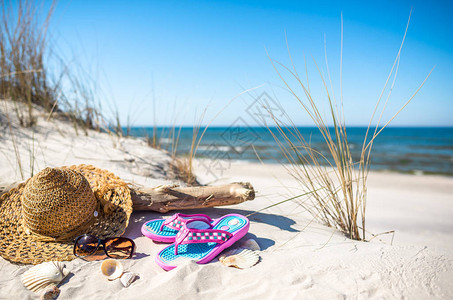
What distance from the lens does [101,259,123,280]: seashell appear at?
1168mm

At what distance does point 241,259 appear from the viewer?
1.27 metres

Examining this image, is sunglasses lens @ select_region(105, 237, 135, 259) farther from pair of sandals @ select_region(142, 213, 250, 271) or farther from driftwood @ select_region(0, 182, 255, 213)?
driftwood @ select_region(0, 182, 255, 213)

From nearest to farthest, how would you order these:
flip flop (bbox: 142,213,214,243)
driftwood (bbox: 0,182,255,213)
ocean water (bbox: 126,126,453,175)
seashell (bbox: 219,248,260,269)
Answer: seashell (bbox: 219,248,260,269) < flip flop (bbox: 142,213,214,243) < driftwood (bbox: 0,182,255,213) < ocean water (bbox: 126,126,453,175)

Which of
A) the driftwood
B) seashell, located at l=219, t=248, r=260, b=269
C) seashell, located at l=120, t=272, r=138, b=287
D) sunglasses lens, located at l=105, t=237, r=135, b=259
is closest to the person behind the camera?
seashell, located at l=120, t=272, r=138, b=287

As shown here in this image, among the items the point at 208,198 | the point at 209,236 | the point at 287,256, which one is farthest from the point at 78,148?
the point at 287,256

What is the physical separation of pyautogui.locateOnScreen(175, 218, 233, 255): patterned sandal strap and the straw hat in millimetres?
412

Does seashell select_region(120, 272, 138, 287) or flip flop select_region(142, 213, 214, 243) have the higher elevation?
flip flop select_region(142, 213, 214, 243)

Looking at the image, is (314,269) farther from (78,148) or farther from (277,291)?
(78,148)

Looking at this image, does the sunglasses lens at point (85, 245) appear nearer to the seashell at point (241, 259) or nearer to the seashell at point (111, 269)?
the seashell at point (111, 269)

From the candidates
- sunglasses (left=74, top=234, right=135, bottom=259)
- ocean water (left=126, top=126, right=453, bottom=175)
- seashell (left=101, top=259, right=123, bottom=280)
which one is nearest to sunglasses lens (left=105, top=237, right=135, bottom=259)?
sunglasses (left=74, top=234, right=135, bottom=259)

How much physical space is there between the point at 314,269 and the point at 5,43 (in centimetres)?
468

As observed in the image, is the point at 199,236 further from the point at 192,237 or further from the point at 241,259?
the point at 241,259

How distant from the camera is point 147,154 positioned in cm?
350

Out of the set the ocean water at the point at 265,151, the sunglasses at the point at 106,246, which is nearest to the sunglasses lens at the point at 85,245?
the sunglasses at the point at 106,246
